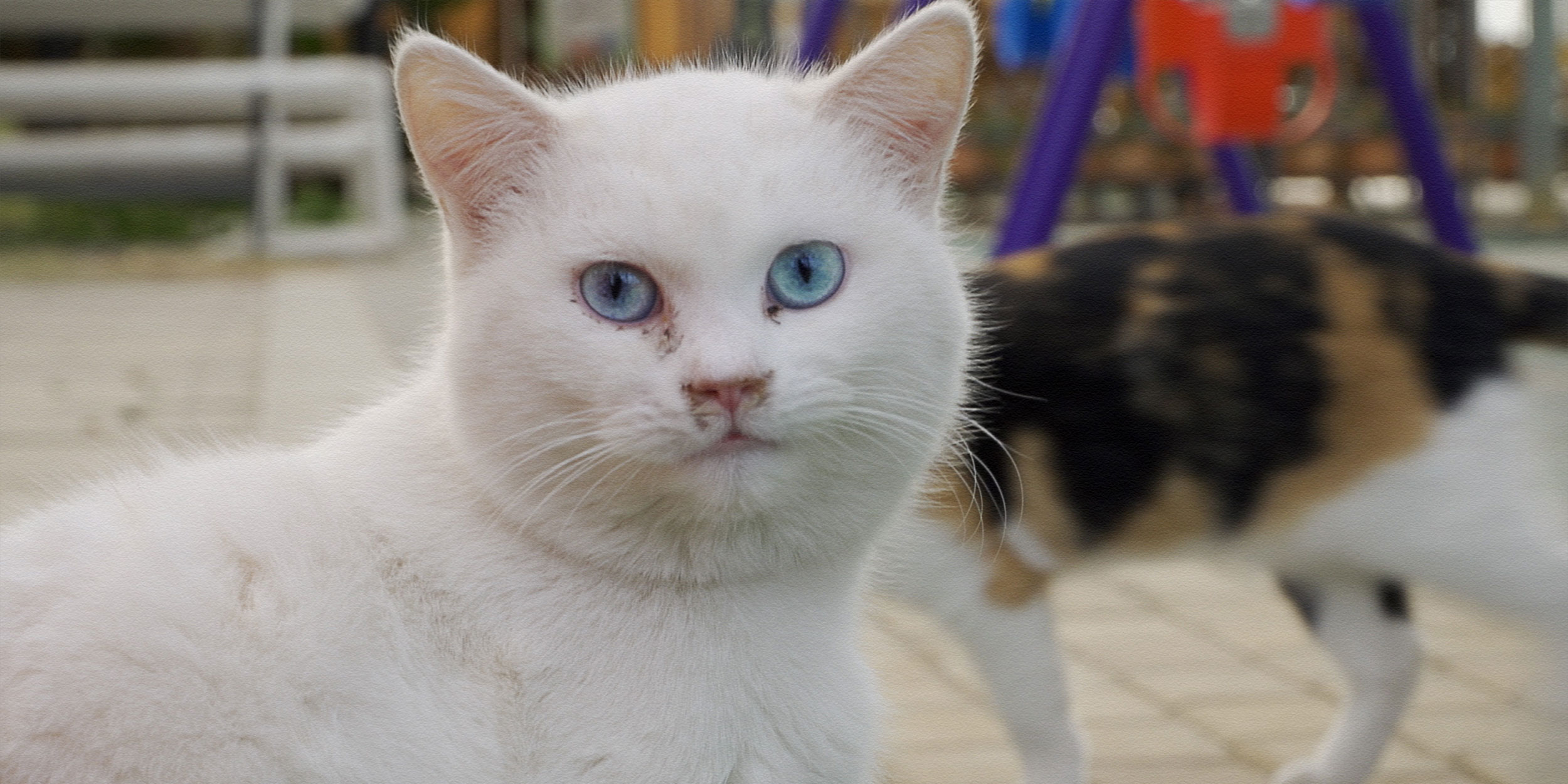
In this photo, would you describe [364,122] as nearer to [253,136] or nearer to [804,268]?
[253,136]

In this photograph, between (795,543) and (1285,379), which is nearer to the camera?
(795,543)

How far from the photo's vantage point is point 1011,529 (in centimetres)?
245

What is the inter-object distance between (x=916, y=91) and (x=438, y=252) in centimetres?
59

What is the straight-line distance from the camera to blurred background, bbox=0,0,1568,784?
9.00 ft

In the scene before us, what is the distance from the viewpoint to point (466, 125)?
1.59 m

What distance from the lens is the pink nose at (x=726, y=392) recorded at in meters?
1.39

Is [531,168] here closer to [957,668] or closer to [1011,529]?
[1011,529]

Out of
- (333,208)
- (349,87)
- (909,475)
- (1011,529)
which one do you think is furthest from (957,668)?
(333,208)

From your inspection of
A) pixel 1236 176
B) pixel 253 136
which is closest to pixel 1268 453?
pixel 1236 176

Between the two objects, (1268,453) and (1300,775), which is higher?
(1268,453)

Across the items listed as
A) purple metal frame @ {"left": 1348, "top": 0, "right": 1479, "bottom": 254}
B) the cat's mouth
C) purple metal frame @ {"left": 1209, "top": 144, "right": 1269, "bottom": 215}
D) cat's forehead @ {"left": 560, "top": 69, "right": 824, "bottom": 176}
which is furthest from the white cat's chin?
purple metal frame @ {"left": 1209, "top": 144, "right": 1269, "bottom": 215}

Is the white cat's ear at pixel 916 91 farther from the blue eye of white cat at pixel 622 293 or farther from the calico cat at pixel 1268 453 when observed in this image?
the calico cat at pixel 1268 453

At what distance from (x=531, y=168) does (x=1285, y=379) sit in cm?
141

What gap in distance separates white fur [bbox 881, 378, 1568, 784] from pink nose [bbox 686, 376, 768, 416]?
3.25 feet
